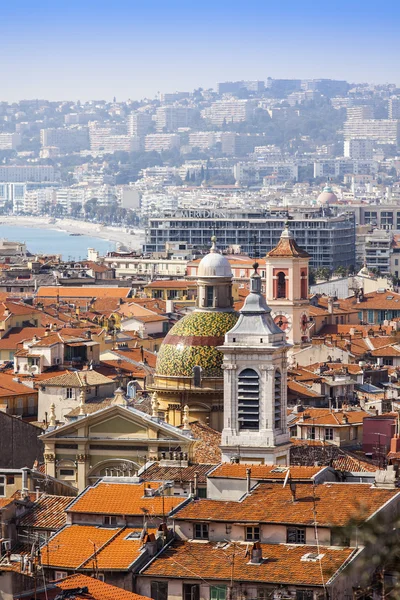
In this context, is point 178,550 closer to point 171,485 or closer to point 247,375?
point 171,485

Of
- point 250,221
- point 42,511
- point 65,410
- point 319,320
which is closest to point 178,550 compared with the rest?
point 42,511

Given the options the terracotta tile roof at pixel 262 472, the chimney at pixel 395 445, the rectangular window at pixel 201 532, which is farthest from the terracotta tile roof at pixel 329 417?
the rectangular window at pixel 201 532

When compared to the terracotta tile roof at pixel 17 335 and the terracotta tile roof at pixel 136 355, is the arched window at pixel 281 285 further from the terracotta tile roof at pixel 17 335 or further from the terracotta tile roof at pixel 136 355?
the terracotta tile roof at pixel 136 355

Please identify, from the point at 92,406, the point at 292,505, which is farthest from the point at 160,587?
the point at 92,406

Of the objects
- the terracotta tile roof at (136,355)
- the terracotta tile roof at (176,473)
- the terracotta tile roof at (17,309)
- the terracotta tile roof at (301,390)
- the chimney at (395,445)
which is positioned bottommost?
the terracotta tile roof at (17,309)

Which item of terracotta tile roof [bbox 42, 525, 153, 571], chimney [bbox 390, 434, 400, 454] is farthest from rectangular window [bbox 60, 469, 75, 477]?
terracotta tile roof [bbox 42, 525, 153, 571]

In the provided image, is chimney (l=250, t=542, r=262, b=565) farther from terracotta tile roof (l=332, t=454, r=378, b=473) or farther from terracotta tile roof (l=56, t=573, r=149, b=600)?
terracotta tile roof (l=332, t=454, r=378, b=473)

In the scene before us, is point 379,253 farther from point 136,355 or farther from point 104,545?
point 104,545

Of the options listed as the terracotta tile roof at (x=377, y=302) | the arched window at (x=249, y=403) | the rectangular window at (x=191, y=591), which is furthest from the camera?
the terracotta tile roof at (x=377, y=302)
